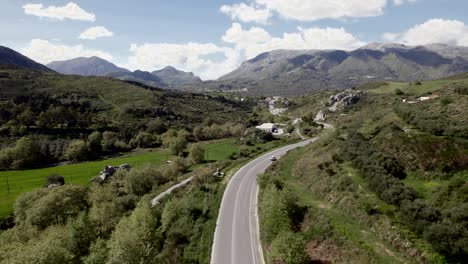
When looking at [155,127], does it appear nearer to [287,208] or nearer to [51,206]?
[51,206]

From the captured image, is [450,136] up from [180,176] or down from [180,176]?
up

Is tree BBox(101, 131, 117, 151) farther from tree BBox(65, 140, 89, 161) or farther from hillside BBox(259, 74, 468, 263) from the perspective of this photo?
hillside BBox(259, 74, 468, 263)

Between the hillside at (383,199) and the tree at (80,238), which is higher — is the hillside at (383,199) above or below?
above

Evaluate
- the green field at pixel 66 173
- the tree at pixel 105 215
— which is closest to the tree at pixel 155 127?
the green field at pixel 66 173

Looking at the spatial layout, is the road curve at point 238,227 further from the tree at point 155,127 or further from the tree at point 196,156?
the tree at point 155,127

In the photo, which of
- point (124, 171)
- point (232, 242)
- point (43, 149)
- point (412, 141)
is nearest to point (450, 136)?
point (412, 141)

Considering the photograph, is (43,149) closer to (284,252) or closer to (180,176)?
(180,176)

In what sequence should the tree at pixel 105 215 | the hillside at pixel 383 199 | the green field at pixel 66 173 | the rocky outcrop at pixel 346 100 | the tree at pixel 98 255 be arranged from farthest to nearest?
1. the rocky outcrop at pixel 346 100
2. the green field at pixel 66 173
3. the tree at pixel 105 215
4. the tree at pixel 98 255
5. the hillside at pixel 383 199
